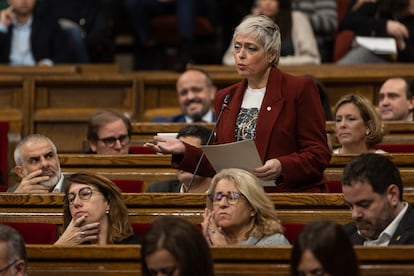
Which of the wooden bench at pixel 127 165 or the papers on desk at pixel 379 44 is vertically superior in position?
the papers on desk at pixel 379 44

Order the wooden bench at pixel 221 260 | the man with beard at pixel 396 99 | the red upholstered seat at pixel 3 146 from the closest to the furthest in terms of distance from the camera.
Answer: the wooden bench at pixel 221 260 < the man with beard at pixel 396 99 < the red upholstered seat at pixel 3 146

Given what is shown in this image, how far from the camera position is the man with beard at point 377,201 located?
11.0 feet

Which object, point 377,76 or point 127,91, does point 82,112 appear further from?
point 377,76

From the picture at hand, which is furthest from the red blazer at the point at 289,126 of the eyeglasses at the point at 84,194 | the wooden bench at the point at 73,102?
the wooden bench at the point at 73,102

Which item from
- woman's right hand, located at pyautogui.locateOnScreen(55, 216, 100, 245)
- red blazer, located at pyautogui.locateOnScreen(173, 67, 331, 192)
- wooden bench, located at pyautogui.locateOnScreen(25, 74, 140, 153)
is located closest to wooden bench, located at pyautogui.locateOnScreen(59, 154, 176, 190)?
red blazer, located at pyautogui.locateOnScreen(173, 67, 331, 192)

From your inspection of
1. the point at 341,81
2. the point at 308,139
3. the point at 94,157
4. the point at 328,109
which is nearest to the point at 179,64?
the point at 341,81

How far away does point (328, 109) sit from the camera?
219 inches

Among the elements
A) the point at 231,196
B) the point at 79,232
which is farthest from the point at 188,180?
the point at 231,196

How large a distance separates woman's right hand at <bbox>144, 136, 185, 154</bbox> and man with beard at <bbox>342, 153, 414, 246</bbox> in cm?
62

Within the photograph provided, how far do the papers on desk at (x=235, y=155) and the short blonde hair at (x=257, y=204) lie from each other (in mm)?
141

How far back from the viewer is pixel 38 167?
4590 mm

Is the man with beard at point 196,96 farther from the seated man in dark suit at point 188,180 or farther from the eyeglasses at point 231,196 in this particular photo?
the eyeglasses at point 231,196

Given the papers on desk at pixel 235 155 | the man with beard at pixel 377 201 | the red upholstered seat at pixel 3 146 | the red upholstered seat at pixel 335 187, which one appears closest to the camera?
the man with beard at pixel 377 201

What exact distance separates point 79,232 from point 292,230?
2.03 ft
